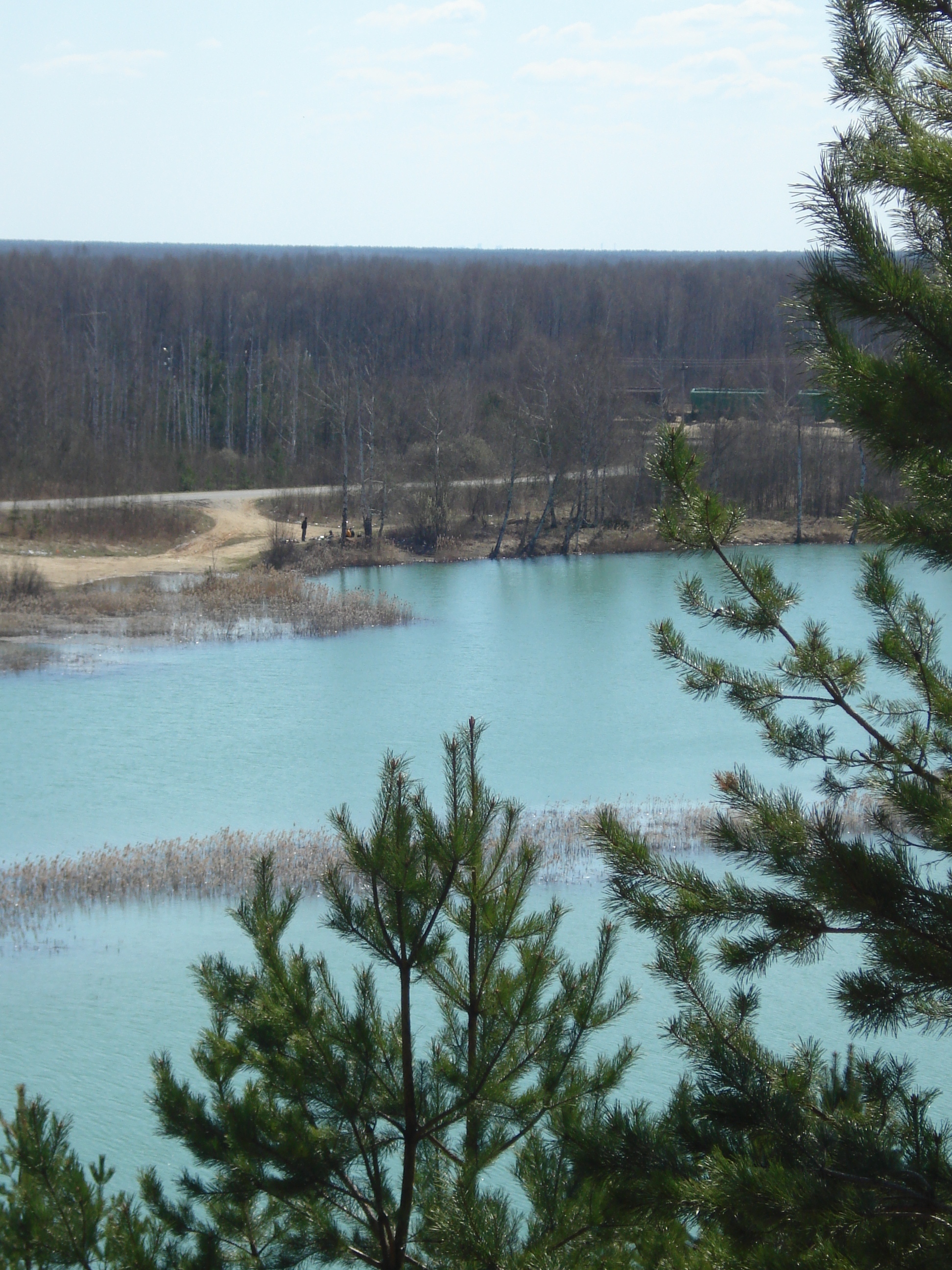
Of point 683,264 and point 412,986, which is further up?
point 683,264

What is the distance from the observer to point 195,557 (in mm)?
29859

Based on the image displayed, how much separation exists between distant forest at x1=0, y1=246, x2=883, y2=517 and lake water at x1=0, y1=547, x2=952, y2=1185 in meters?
8.19

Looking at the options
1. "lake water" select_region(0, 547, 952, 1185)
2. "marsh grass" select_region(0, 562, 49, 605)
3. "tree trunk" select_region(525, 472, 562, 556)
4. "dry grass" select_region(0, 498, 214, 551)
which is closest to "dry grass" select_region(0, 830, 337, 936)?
"lake water" select_region(0, 547, 952, 1185)

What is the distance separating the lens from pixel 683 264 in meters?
77.1

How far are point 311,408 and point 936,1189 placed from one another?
1773 inches

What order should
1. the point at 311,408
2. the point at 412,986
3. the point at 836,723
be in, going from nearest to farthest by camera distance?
1. the point at 412,986
2. the point at 836,723
3. the point at 311,408

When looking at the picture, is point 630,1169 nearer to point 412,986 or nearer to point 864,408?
point 864,408

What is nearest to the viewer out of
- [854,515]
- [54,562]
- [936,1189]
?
[936,1189]

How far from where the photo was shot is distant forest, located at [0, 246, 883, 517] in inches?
1412

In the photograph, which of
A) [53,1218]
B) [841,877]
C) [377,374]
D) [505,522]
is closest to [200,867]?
[53,1218]

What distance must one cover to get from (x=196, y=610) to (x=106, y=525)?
855 centimetres

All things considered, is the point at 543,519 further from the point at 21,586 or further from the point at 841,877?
the point at 841,877

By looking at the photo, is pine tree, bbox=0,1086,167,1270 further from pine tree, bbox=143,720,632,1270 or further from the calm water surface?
the calm water surface

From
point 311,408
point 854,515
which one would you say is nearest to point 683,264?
point 311,408
